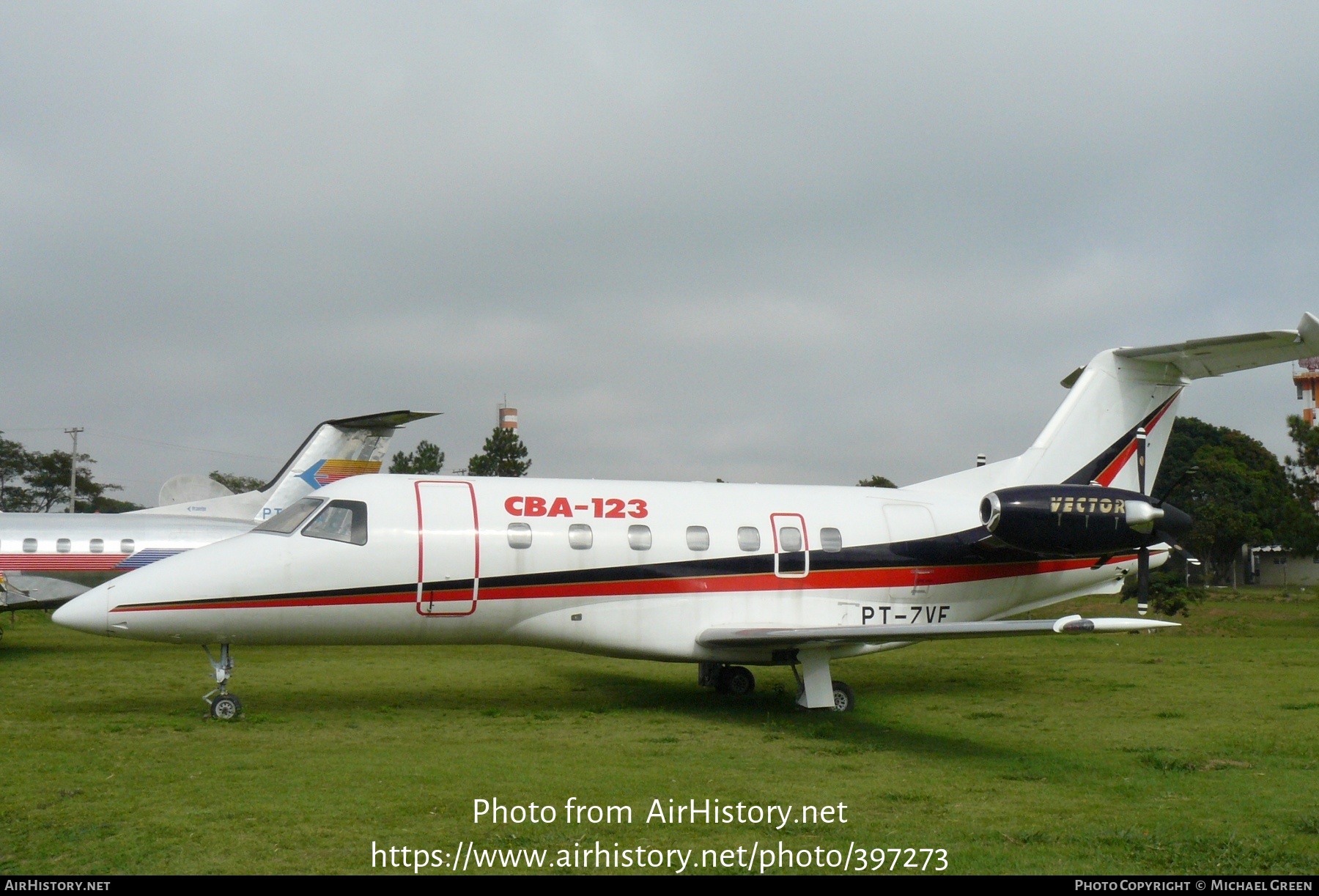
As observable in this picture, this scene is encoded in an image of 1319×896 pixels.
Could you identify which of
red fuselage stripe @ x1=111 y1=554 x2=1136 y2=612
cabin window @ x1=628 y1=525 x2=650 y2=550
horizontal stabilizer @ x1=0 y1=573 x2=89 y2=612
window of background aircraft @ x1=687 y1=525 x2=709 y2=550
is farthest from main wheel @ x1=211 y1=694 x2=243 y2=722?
horizontal stabilizer @ x1=0 y1=573 x2=89 y2=612

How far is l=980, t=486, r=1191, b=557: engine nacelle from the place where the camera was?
574 inches

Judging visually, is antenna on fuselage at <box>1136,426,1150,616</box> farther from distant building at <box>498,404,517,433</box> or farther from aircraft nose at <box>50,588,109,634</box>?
distant building at <box>498,404,517,433</box>

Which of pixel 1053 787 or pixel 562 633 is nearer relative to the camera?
pixel 1053 787

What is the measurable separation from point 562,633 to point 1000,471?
26.4 feet

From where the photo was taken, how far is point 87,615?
11.6 meters

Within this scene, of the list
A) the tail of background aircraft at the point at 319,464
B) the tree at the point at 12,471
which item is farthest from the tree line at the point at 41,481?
the tail of background aircraft at the point at 319,464

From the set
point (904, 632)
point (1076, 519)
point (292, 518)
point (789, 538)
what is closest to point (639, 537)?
point (789, 538)

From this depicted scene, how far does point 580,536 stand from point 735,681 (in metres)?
3.98

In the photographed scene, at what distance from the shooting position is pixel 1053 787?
905 cm

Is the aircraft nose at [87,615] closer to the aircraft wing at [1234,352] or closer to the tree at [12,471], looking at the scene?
the aircraft wing at [1234,352]

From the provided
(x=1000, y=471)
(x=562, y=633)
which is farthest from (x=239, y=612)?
(x=1000, y=471)

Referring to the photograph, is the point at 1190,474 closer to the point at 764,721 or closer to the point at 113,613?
the point at 764,721

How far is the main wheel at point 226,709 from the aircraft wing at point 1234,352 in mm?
14254
